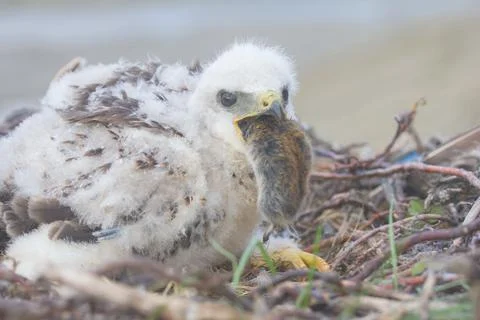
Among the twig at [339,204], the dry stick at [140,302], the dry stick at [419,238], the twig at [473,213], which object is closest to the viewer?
the dry stick at [140,302]

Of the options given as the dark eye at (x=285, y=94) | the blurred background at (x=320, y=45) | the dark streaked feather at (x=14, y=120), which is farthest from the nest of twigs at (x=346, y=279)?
the blurred background at (x=320, y=45)

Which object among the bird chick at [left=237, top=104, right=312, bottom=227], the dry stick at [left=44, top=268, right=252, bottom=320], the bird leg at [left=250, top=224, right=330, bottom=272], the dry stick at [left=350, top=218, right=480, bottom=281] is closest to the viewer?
the dry stick at [left=44, top=268, right=252, bottom=320]

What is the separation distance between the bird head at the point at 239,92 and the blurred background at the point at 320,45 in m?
4.13

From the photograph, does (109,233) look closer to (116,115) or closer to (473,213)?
(116,115)

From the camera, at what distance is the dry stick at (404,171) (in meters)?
3.16

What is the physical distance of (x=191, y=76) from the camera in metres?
3.30

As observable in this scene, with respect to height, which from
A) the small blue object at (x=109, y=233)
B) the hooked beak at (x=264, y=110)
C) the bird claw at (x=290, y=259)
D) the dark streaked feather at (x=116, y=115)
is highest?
the hooked beak at (x=264, y=110)

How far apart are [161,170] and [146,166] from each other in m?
0.05

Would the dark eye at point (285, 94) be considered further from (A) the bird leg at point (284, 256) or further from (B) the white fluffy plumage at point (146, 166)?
(A) the bird leg at point (284, 256)

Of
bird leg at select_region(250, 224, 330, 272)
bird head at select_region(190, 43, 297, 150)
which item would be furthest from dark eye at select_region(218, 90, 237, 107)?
bird leg at select_region(250, 224, 330, 272)

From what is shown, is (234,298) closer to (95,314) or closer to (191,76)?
(95,314)

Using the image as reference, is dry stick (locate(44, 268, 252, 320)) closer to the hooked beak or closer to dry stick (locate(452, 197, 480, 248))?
the hooked beak

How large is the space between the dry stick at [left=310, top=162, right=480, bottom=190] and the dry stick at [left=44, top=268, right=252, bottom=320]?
1.48 metres

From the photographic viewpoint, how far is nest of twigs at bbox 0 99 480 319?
6.48ft
